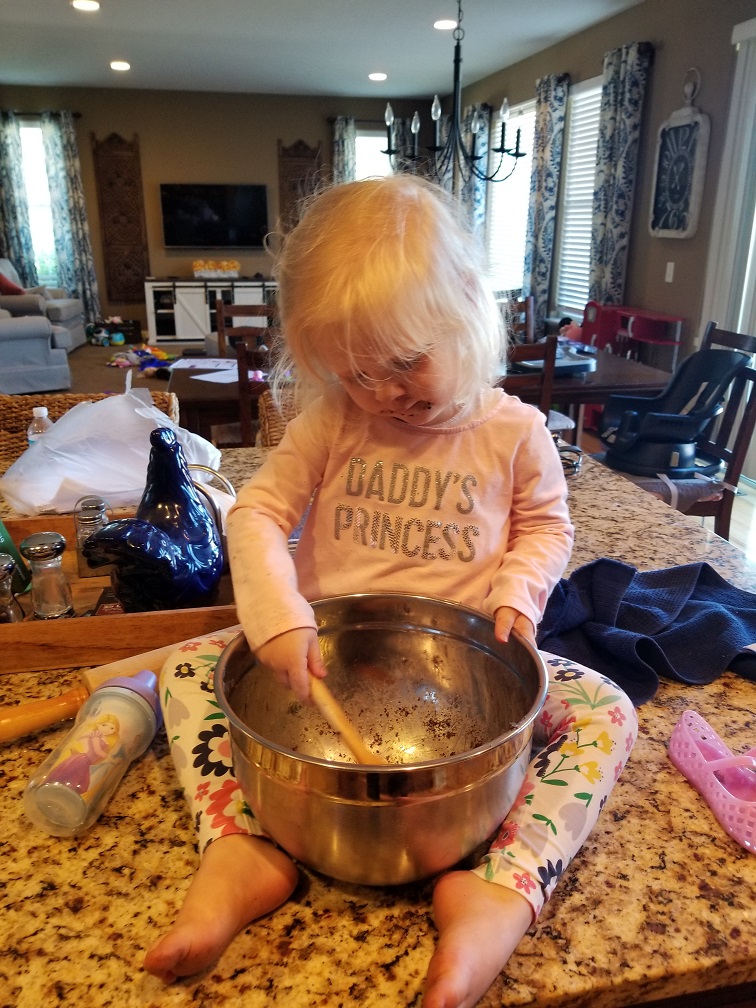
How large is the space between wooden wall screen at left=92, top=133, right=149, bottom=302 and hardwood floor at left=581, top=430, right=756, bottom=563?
6.43 m

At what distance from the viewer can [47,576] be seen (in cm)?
87

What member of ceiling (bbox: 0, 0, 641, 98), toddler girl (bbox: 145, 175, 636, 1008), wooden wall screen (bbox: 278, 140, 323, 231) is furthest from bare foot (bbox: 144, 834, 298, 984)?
wooden wall screen (bbox: 278, 140, 323, 231)

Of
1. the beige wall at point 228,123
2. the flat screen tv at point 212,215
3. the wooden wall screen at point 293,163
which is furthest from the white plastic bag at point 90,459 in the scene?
the wooden wall screen at point 293,163

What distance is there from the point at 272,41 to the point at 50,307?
281 cm

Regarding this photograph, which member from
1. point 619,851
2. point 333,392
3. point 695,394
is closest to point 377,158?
point 695,394

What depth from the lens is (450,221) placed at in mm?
783

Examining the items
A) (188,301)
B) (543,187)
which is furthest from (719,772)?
(188,301)

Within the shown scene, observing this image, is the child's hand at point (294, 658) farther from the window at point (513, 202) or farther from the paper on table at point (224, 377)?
the window at point (513, 202)

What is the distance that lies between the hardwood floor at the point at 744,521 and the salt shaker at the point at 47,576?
2344mm

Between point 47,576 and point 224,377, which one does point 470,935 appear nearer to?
point 47,576

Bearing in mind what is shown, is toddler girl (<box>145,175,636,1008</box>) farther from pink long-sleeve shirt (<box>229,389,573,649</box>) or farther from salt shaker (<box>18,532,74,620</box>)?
salt shaker (<box>18,532,74,620</box>)

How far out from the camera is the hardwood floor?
2.91m

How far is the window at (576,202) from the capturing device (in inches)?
184

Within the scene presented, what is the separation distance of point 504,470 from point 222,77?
6.88 meters
